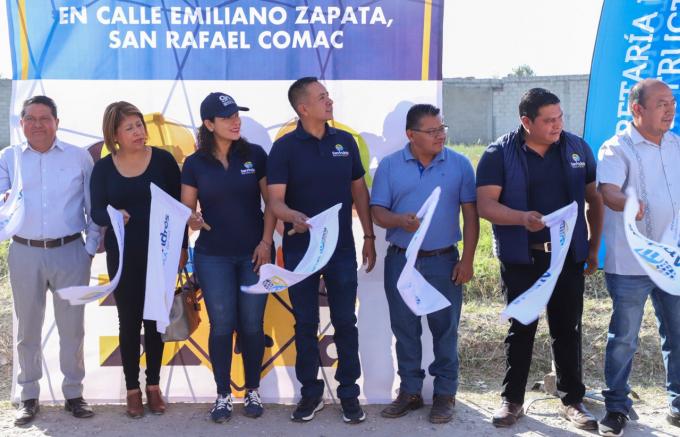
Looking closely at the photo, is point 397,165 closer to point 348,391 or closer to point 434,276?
point 434,276

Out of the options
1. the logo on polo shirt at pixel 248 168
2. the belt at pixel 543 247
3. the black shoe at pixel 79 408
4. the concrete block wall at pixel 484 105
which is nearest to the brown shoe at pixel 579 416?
the belt at pixel 543 247

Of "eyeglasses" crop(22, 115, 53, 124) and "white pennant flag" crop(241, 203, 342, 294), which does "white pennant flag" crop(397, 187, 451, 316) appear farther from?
"eyeglasses" crop(22, 115, 53, 124)

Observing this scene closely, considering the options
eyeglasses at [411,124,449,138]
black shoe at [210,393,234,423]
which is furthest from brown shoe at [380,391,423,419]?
eyeglasses at [411,124,449,138]

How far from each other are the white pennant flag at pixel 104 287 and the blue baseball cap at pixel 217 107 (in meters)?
0.79

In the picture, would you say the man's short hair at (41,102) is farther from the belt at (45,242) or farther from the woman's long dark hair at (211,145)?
the woman's long dark hair at (211,145)

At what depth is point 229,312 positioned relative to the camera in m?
4.64

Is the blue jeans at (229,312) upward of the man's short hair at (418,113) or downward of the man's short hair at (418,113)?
downward

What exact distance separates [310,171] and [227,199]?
52 centimetres

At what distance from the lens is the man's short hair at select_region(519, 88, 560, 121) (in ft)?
14.0

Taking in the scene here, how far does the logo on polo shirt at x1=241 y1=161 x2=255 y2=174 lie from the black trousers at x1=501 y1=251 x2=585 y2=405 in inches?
63.8

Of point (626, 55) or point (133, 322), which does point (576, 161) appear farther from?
point (133, 322)

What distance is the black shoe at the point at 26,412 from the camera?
15.7ft

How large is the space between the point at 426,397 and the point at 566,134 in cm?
198

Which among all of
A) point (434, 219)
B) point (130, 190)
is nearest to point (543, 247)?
point (434, 219)
